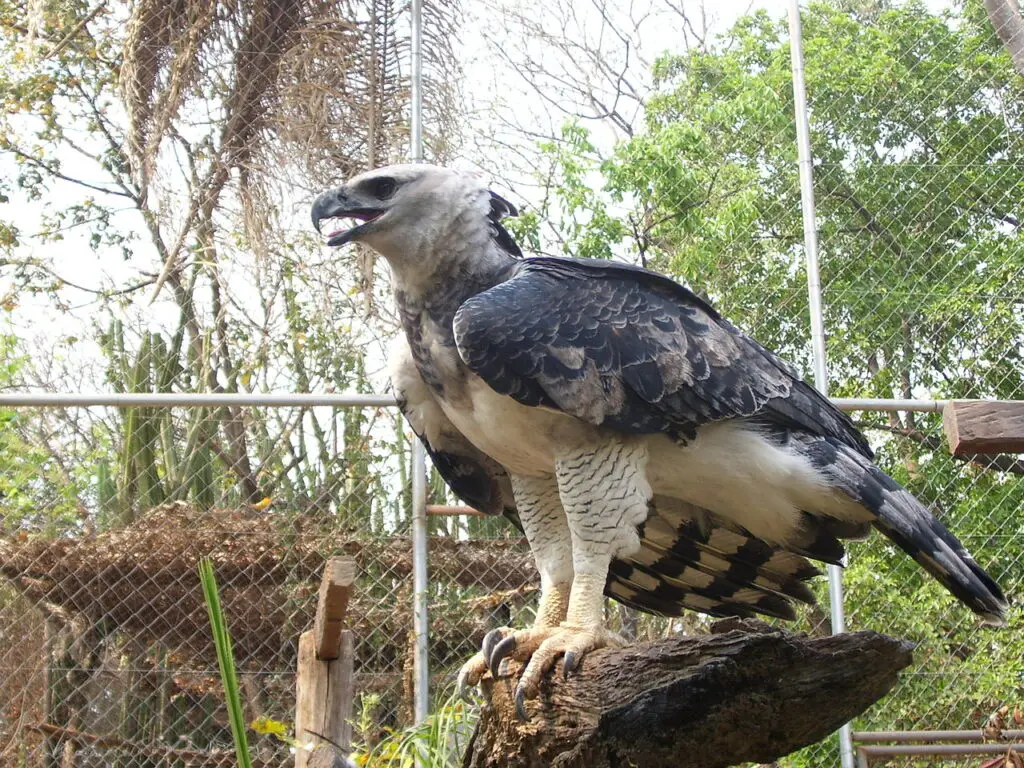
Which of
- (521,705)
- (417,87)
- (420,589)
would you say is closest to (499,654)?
(521,705)

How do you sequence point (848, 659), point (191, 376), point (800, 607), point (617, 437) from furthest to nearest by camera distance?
point (191, 376), point (800, 607), point (617, 437), point (848, 659)

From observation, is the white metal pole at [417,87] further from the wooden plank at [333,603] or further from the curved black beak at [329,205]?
the wooden plank at [333,603]

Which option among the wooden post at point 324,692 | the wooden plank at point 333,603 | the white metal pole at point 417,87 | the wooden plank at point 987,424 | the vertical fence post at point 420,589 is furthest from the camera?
the white metal pole at point 417,87

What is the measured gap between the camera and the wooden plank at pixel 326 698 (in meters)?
3.08

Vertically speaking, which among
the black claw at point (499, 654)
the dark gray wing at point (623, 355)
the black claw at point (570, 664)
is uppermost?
the dark gray wing at point (623, 355)

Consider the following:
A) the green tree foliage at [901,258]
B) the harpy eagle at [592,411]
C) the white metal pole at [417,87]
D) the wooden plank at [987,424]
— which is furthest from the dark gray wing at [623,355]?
the green tree foliage at [901,258]

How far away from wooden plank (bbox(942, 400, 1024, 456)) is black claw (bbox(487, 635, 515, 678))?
126cm

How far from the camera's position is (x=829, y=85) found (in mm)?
5211

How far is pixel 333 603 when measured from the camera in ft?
9.41

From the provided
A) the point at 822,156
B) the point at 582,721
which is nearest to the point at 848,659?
the point at 582,721

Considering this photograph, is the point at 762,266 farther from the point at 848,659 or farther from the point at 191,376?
the point at 848,659

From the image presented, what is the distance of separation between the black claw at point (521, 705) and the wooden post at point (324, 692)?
1.01 meters

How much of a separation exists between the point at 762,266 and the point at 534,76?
6300 mm

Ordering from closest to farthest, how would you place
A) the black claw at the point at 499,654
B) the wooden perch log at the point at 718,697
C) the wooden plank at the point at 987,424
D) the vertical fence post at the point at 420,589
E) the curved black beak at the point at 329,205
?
the wooden perch log at the point at 718,697
the black claw at the point at 499,654
the curved black beak at the point at 329,205
the wooden plank at the point at 987,424
the vertical fence post at the point at 420,589
